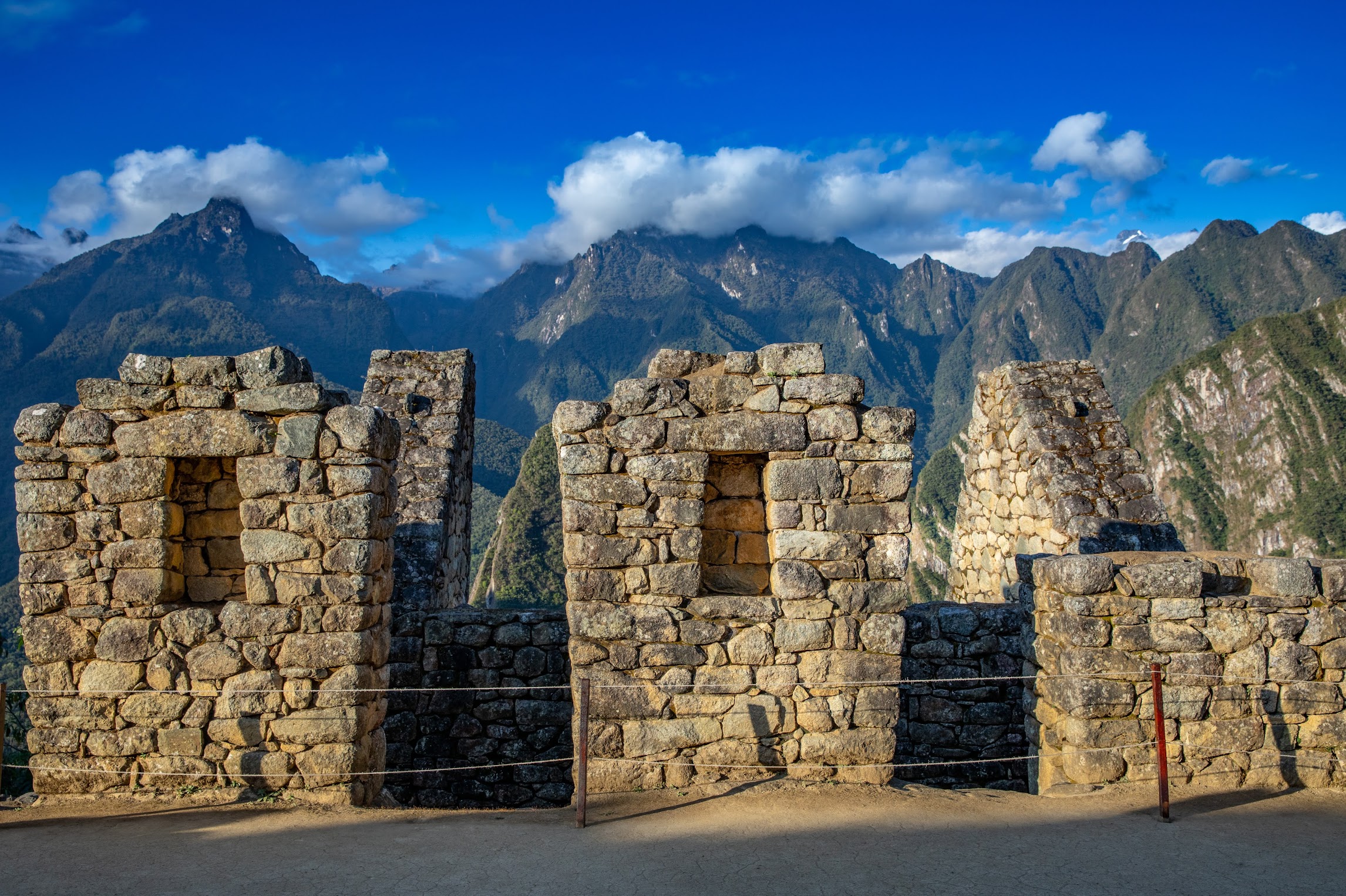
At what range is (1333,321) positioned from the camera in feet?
176

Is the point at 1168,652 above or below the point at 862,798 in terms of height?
above

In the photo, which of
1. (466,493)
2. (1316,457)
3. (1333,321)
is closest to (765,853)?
(466,493)

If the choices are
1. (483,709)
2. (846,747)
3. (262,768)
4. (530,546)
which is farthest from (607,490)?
(530,546)

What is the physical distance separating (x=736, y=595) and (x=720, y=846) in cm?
161

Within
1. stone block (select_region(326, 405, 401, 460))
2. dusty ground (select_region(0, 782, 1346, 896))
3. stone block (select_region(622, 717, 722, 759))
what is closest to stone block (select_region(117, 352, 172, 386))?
stone block (select_region(326, 405, 401, 460))

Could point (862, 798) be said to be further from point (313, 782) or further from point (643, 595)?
point (313, 782)

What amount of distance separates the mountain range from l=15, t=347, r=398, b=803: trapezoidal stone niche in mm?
40013

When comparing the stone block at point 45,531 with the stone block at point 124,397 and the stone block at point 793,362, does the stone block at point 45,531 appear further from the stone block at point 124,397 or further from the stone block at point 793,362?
the stone block at point 793,362

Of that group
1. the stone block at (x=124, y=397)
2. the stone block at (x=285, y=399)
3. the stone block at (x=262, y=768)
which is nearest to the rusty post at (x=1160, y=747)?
the stone block at (x=262, y=768)

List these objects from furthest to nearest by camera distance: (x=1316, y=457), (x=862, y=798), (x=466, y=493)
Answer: (x=1316, y=457), (x=466, y=493), (x=862, y=798)

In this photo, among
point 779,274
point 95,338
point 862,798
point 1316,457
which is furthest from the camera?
point 779,274

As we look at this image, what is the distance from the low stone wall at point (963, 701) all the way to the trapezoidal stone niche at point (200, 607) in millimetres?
4392

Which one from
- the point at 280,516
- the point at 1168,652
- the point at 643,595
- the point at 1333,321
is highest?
the point at 1333,321

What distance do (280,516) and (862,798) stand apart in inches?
166
